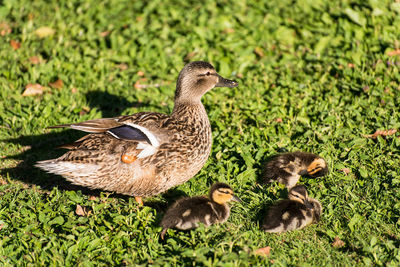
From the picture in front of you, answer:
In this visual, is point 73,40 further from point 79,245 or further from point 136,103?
point 79,245

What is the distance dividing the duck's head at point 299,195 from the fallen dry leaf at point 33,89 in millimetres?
3956

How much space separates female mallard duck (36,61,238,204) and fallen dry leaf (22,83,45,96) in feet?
7.65

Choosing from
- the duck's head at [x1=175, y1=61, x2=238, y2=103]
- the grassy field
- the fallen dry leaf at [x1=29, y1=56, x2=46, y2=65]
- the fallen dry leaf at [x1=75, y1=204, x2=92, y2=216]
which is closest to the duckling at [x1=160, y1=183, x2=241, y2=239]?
the grassy field

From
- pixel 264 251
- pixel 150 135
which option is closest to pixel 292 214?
pixel 264 251

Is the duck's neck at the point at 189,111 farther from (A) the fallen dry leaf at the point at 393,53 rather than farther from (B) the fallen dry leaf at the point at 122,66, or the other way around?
(A) the fallen dry leaf at the point at 393,53

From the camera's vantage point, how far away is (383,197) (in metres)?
4.59

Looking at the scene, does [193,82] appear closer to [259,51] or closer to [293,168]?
[293,168]

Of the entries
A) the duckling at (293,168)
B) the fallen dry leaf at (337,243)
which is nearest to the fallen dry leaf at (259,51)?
the duckling at (293,168)

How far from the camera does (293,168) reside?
4895 mm

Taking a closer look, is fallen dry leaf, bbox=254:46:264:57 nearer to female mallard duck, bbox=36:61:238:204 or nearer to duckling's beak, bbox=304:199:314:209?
female mallard duck, bbox=36:61:238:204


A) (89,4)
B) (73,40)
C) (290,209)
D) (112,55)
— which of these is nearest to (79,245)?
(290,209)

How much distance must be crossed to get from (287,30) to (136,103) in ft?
9.39

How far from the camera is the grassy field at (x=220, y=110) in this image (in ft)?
13.5

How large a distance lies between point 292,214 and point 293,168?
2.36 ft
